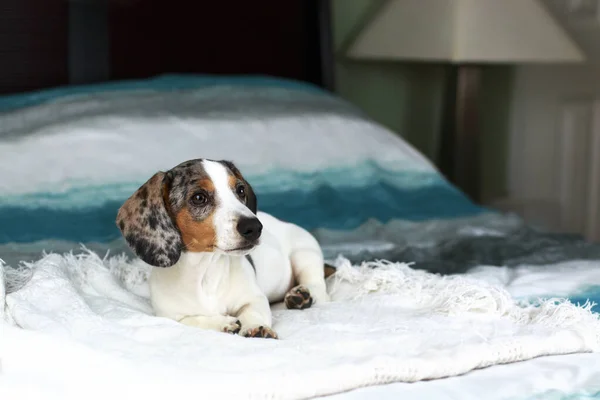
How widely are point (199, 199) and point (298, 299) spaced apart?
14.9 inches

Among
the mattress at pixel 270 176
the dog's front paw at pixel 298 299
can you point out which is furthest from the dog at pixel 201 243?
the mattress at pixel 270 176

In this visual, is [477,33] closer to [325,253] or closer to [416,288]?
[325,253]

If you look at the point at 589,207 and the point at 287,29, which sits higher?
the point at 287,29

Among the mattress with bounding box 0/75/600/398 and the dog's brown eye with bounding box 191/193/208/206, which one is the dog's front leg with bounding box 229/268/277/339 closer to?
the dog's brown eye with bounding box 191/193/208/206

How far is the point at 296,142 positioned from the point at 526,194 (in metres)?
1.56

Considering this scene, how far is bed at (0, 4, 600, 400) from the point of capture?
1.35m

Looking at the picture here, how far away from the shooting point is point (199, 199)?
158 cm

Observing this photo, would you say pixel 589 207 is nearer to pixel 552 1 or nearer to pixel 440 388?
pixel 552 1

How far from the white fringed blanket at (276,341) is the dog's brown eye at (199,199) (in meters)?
0.22

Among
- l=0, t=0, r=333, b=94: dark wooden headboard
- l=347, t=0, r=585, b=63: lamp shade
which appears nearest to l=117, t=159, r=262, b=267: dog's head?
l=0, t=0, r=333, b=94: dark wooden headboard

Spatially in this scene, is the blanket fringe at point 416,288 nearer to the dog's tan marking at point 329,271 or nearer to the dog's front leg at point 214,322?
the dog's tan marking at point 329,271

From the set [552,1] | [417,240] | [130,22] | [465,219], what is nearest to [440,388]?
[417,240]

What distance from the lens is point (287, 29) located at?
3459 millimetres

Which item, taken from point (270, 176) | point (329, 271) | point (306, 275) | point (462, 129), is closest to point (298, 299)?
point (306, 275)
